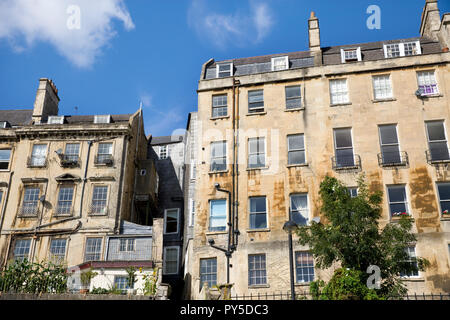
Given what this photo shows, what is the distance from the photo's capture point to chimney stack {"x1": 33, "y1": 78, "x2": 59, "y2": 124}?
37.6 meters

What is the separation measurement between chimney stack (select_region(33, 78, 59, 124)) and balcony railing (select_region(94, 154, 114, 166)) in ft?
A: 22.2

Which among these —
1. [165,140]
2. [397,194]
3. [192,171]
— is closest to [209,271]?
[192,171]

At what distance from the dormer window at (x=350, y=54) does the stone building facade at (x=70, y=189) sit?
15735mm

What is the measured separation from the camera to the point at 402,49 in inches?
1222

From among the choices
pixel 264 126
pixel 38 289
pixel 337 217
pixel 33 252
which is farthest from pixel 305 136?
pixel 33 252

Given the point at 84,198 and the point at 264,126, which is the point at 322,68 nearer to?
the point at 264,126

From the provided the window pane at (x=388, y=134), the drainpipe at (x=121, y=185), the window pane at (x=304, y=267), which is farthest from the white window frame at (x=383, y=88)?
the drainpipe at (x=121, y=185)

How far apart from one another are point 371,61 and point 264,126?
25.9 ft

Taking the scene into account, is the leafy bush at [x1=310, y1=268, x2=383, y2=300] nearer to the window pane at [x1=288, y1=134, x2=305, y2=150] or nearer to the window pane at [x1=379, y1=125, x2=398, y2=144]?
the window pane at [x1=288, y1=134, x2=305, y2=150]

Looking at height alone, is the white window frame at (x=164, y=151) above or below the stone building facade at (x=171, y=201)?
above

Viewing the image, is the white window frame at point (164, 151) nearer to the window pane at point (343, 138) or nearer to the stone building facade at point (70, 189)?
the stone building facade at point (70, 189)

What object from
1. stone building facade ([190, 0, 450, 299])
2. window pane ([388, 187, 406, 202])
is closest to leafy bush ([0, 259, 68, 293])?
stone building facade ([190, 0, 450, 299])

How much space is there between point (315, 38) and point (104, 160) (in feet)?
55.3

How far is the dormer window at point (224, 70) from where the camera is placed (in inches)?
1292
